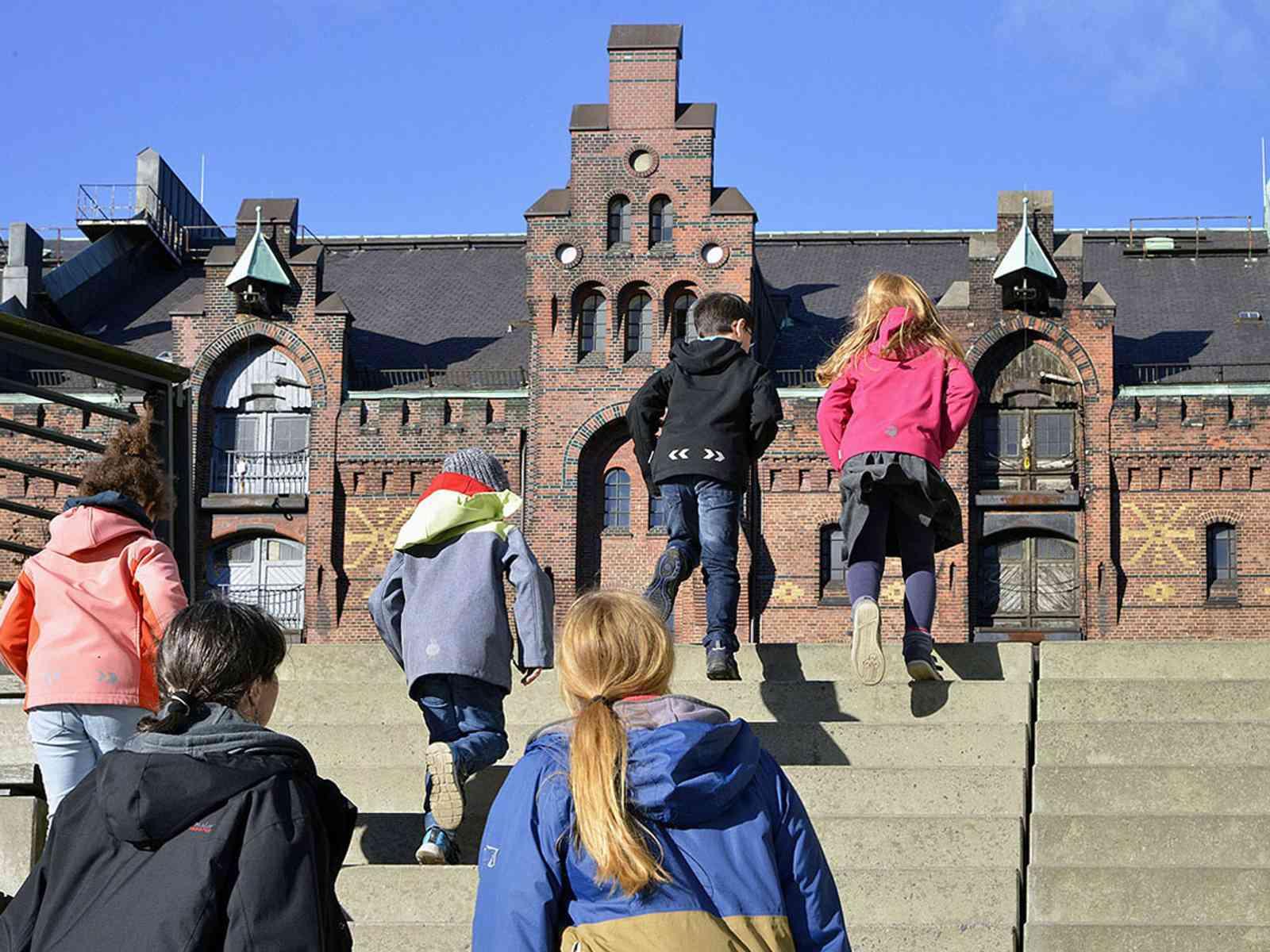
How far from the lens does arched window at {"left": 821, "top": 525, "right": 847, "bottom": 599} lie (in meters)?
31.1

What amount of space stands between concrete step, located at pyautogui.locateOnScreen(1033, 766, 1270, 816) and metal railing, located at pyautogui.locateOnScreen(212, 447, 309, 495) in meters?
25.8

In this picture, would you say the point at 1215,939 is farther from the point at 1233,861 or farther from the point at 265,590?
the point at 265,590

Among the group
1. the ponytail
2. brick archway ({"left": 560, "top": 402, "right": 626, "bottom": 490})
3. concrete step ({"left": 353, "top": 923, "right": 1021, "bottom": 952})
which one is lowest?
concrete step ({"left": 353, "top": 923, "right": 1021, "bottom": 952})

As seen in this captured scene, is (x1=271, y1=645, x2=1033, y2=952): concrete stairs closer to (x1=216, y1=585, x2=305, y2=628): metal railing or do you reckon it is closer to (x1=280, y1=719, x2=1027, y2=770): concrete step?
(x1=280, y1=719, x2=1027, y2=770): concrete step

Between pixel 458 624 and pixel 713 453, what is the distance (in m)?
2.42

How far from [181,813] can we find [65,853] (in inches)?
11.9

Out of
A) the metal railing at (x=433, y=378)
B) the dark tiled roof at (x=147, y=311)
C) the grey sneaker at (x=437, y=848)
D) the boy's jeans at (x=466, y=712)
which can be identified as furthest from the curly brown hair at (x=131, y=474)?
the dark tiled roof at (x=147, y=311)

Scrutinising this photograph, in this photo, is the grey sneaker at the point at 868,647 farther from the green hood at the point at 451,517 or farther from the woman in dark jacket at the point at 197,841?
the woman in dark jacket at the point at 197,841

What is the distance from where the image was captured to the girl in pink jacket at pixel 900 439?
8.57 m

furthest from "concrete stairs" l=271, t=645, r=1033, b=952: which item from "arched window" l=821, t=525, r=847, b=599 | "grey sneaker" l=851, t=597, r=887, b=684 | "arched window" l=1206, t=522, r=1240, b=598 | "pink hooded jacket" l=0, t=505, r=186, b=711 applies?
"arched window" l=1206, t=522, r=1240, b=598

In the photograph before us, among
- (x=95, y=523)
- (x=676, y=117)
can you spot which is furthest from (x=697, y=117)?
(x=95, y=523)

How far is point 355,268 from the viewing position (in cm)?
3853

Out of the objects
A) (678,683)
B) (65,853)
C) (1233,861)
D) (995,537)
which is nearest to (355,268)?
(995,537)

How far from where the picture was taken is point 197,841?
3896 mm
